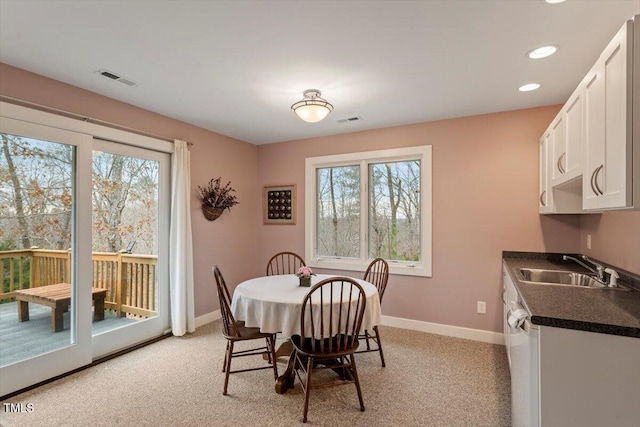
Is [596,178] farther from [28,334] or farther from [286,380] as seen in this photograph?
[28,334]

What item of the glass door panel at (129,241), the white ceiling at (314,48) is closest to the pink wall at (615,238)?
the white ceiling at (314,48)

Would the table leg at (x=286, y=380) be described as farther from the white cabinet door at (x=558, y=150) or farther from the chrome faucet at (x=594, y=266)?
the white cabinet door at (x=558, y=150)

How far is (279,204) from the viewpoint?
4789 mm

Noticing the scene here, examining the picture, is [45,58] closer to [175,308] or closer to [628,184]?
[175,308]

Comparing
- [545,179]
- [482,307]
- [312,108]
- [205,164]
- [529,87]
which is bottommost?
[482,307]

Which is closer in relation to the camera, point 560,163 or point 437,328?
point 560,163

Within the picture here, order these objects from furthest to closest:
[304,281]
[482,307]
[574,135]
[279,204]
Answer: [279,204]
[482,307]
[304,281]
[574,135]

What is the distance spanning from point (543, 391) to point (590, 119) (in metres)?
1.41

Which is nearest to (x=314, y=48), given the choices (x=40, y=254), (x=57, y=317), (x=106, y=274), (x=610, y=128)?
(x=610, y=128)

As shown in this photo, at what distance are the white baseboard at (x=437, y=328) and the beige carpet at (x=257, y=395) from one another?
0.85 ft

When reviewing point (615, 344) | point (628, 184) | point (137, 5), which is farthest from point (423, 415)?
point (137, 5)

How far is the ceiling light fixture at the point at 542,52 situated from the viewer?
210 cm

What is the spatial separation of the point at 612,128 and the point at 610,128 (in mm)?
24

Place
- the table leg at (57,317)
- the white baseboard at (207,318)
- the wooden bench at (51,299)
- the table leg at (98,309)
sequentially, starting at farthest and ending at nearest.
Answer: the white baseboard at (207,318) < the table leg at (98,309) < the table leg at (57,317) < the wooden bench at (51,299)
